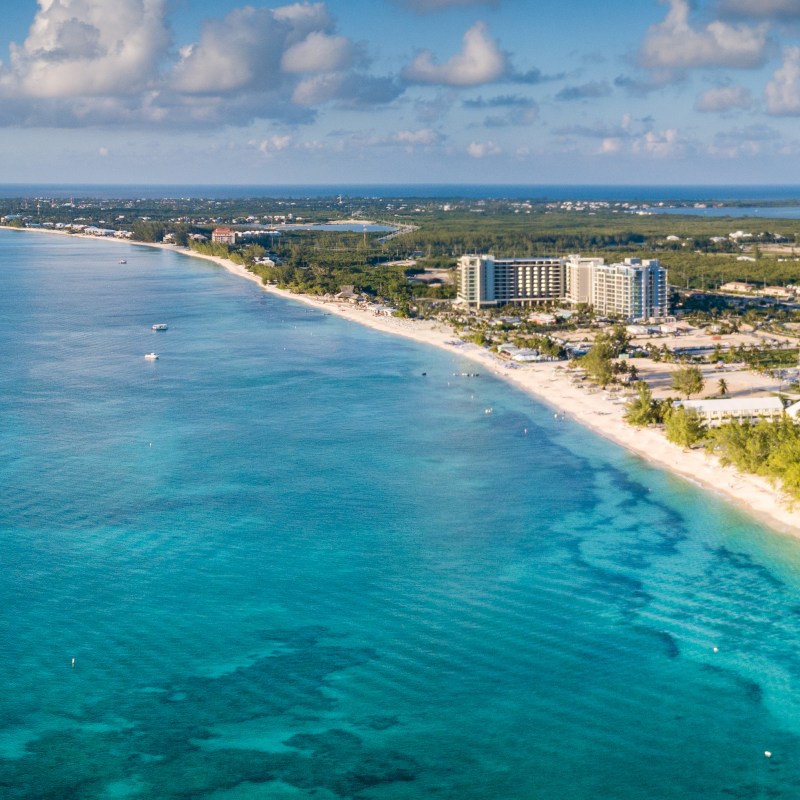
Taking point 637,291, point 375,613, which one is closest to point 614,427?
point 375,613

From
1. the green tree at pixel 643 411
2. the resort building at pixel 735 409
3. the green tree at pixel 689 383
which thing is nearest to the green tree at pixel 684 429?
the resort building at pixel 735 409

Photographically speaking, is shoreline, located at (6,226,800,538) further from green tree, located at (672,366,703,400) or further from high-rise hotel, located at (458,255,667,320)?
high-rise hotel, located at (458,255,667,320)

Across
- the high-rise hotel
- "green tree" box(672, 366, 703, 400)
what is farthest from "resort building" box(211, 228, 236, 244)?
"green tree" box(672, 366, 703, 400)

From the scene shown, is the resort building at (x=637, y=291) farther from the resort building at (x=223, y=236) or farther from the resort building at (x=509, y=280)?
the resort building at (x=223, y=236)

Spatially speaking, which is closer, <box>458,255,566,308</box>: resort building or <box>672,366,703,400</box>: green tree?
<box>672,366,703,400</box>: green tree

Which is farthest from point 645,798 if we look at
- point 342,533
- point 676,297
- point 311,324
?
point 676,297

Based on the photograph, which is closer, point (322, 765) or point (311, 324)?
point (322, 765)

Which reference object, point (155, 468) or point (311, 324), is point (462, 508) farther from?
point (311, 324)

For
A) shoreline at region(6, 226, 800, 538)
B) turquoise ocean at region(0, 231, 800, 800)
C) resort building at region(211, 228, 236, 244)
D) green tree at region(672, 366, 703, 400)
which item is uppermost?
resort building at region(211, 228, 236, 244)
